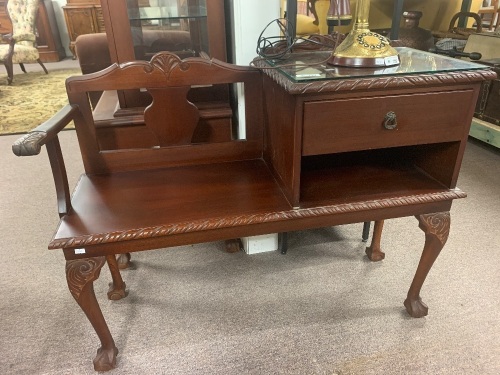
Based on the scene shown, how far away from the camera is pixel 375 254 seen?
5.22 ft

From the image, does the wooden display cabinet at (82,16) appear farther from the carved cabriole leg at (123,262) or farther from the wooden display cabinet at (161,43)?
the carved cabriole leg at (123,262)

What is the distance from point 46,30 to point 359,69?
5.71m

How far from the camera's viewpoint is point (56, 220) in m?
1.92

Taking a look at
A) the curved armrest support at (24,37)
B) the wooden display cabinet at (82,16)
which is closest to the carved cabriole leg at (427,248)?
the curved armrest support at (24,37)

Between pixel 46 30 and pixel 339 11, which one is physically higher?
pixel 339 11

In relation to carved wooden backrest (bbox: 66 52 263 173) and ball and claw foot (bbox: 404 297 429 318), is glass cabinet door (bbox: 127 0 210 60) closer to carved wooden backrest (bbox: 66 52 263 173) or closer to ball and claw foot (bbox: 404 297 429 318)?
carved wooden backrest (bbox: 66 52 263 173)

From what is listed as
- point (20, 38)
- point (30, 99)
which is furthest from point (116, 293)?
point (20, 38)

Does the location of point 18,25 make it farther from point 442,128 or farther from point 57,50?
point 442,128

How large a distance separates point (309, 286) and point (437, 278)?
0.49 meters

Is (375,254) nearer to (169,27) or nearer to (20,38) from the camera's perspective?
(169,27)

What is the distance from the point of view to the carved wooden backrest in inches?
45.0

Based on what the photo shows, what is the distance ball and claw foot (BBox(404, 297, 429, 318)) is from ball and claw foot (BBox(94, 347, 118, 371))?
3.16 ft

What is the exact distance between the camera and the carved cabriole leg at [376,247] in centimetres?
155

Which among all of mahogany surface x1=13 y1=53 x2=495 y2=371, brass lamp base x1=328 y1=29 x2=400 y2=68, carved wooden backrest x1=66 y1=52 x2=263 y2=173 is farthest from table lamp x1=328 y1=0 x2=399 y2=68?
carved wooden backrest x1=66 y1=52 x2=263 y2=173
